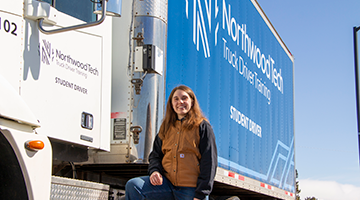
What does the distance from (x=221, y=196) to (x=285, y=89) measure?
13.0 ft

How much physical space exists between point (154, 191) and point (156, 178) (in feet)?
0.33

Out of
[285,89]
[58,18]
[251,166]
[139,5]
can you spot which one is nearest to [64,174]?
[58,18]

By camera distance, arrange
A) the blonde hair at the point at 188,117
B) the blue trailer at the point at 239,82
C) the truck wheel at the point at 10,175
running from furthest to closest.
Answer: the blue trailer at the point at 239,82 → the blonde hair at the point at 188,117 → the truck wheel at the point at 10,175

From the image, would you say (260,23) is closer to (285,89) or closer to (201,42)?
(285,89)

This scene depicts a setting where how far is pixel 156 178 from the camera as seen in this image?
3.12 m

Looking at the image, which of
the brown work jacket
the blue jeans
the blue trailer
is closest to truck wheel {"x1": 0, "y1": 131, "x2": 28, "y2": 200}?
the blue jeans

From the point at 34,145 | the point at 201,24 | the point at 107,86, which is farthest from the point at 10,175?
the point at 201,24

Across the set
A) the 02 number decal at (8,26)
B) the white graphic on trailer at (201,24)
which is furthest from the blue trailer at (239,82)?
the 02 number decal at (8,26)

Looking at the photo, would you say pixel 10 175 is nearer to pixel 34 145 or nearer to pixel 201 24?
pixel 34 145

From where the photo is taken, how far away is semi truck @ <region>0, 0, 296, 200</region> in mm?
2654

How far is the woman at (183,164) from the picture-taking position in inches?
122

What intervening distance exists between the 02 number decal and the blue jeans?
52.5 inches

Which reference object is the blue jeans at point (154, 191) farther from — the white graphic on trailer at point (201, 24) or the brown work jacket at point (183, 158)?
the white graphic on trailer at point (201, 24)

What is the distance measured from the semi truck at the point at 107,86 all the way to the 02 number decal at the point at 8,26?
13 millimetres
